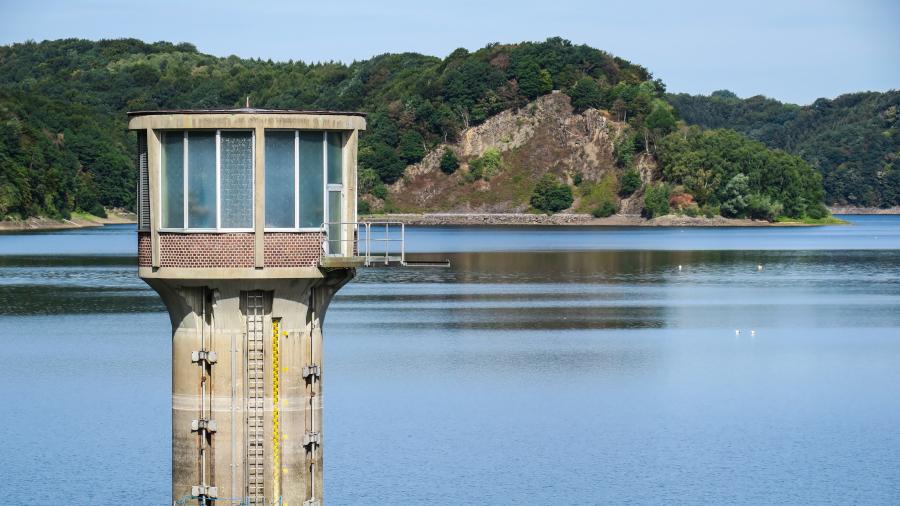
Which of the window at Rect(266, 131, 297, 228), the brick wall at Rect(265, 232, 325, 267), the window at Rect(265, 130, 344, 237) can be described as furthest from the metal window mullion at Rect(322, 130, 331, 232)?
the window at Rect(266, 131, 297, 228)

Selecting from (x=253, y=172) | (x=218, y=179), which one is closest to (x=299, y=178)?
(x=253, y=172)

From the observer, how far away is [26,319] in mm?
84250

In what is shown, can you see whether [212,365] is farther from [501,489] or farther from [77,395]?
[77,395]

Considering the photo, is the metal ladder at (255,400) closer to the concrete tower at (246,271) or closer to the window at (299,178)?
the concrete tower at (246,271)

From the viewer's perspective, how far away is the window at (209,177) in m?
26.1

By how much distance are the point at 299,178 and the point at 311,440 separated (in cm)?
480

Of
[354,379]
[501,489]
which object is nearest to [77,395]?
[354,379]

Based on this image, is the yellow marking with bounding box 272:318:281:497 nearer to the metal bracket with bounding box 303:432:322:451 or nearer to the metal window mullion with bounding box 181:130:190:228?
the metal bracket with bounding box 303:432:322:451

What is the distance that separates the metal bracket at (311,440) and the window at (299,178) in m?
3.81

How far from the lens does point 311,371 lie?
88.6ft

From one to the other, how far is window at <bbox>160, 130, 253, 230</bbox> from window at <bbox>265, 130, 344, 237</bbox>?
39cm

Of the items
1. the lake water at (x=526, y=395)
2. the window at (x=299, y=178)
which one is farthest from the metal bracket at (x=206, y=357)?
the lake water at (x=526, y=395)

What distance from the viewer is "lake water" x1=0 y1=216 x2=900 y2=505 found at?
1625 inches

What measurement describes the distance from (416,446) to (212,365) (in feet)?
65.8
